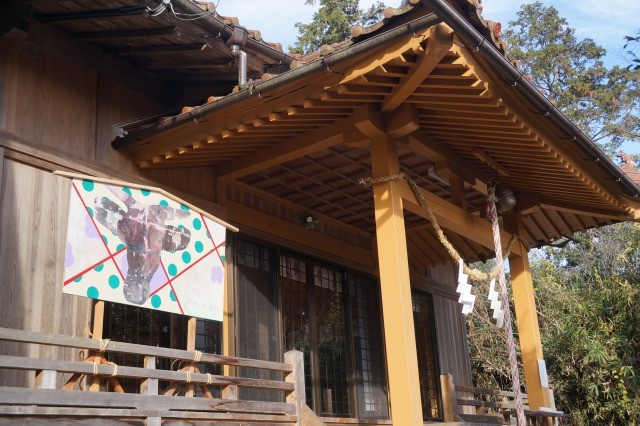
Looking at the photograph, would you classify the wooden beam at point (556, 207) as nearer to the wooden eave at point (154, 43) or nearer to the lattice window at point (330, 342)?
the lattice window at point (330, 342)

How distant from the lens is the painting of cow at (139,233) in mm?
5160

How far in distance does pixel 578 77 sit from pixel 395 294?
69.0 ft

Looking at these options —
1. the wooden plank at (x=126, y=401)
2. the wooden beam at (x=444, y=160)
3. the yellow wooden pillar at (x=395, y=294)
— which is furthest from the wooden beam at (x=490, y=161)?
the wooden plank at (x=126, y=401)

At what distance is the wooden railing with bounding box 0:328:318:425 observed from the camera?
3988mm

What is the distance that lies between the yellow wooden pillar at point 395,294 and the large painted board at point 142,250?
1404mm

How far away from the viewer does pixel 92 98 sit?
6.61 meters

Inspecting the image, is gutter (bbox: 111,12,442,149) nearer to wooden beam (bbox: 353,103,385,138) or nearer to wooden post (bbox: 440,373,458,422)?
wooden beam (bbox: 353,103,385,138)

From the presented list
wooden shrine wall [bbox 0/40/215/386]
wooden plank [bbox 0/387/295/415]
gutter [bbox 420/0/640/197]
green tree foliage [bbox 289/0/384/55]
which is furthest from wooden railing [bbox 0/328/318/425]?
green tree foliage [bbox 289/0/384/55]

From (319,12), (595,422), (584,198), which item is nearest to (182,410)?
(584,198)

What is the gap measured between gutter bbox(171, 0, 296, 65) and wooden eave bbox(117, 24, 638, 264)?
1105 mm

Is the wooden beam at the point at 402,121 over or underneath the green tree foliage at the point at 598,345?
over

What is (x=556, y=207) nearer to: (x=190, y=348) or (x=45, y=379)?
(x=190, y=348)

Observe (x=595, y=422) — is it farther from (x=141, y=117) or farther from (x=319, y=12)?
(x=319, y=12)

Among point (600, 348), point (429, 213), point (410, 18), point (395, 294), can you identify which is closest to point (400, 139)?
point (429, 213)
